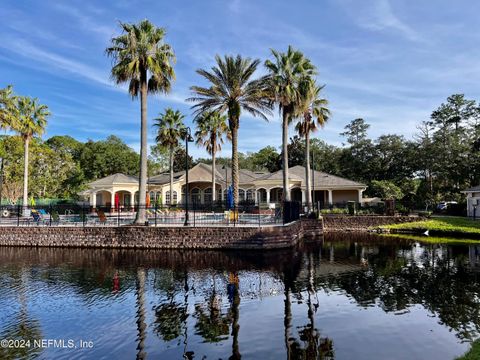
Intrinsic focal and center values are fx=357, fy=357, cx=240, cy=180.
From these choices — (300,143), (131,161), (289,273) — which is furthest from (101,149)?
(289,273)

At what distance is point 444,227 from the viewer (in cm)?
3100

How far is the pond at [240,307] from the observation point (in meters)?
8.61

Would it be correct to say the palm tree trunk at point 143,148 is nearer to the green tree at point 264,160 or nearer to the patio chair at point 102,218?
the patio chair at point 102,218

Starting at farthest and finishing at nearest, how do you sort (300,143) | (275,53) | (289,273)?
1. (300,143)
2. (275,53)
3. (289,273)

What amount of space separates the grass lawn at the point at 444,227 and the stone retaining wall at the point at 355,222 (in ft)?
3.33

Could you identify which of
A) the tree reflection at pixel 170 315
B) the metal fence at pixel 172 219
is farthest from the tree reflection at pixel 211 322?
the metal fence at pixel 172 219

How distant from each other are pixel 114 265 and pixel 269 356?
12.7 m

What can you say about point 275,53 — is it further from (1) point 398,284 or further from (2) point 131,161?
(2) point 131,161

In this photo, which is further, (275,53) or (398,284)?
(275,53)

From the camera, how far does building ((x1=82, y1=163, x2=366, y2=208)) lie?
148 feet

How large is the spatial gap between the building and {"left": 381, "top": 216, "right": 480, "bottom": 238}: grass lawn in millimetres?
12068

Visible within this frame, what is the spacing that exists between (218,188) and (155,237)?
1056 inches

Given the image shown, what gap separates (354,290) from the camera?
13.6m

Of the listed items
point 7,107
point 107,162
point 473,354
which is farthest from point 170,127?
point 473,354
